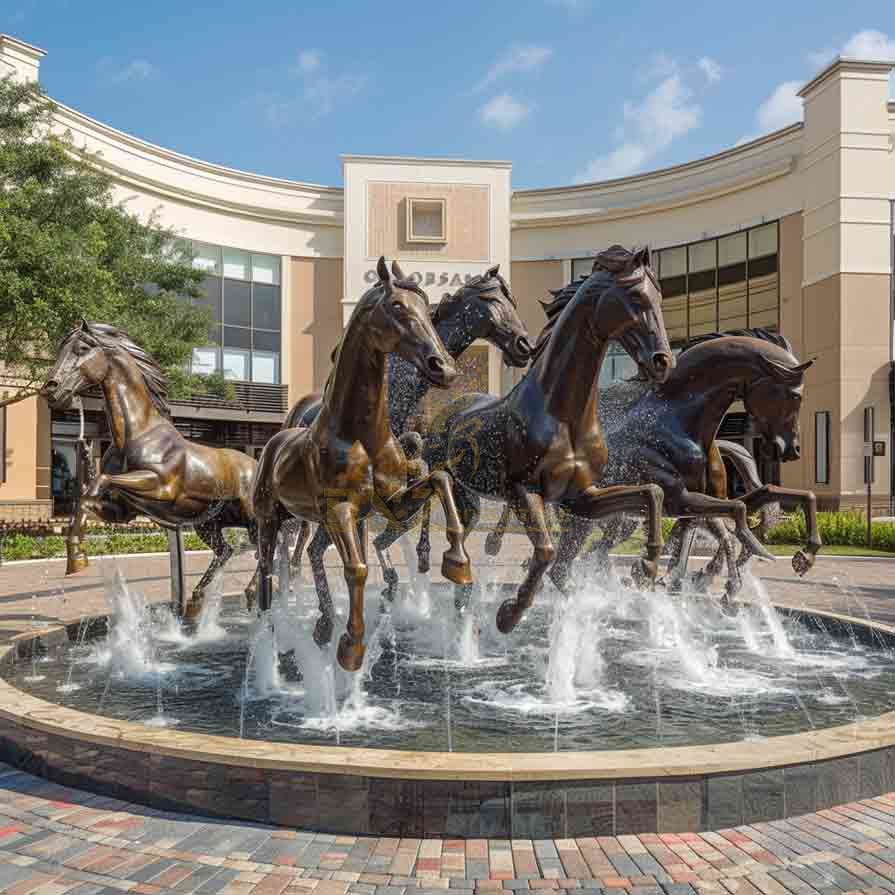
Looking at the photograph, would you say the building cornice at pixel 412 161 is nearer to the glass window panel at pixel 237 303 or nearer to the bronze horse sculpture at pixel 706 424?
the glass window panel at pixel 237 303

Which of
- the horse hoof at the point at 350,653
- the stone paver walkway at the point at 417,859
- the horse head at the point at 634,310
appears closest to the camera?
the stone paver walkway at the point at 417,859

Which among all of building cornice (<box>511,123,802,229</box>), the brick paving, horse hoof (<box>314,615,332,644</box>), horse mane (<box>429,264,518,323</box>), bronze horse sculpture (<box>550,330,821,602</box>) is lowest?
the brick paving

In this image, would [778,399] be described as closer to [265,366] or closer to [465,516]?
[465,516]

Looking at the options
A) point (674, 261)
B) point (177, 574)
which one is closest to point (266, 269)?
point (674, 261)

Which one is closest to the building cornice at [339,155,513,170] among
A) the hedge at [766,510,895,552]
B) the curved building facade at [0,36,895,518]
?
the curved building facade at [0,36,895,518]

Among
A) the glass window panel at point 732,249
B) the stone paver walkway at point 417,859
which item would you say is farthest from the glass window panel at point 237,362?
the stone paver walkway at point 417,859

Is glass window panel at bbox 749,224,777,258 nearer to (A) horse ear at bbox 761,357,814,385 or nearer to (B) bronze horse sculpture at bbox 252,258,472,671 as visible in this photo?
(A) horse ear at bbox 761,357,814,385

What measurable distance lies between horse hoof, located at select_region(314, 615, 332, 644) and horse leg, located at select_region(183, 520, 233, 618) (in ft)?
7.09

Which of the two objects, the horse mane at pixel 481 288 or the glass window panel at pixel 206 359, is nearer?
the horse mane at pixel 481 288

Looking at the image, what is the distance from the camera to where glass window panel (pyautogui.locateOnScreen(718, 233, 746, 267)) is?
109 ft

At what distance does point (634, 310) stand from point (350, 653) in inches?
122

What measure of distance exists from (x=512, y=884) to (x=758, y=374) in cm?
596

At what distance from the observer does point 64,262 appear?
16234 millimetres

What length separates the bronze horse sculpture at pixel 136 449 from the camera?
7164 millimetres
